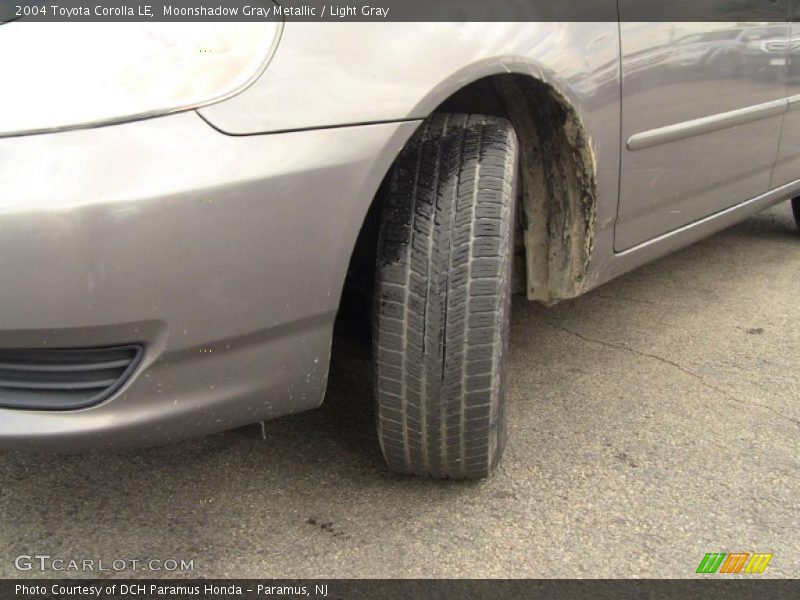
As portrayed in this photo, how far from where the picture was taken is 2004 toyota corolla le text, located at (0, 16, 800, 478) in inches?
48.4

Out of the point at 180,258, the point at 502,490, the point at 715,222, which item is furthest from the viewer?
the point at 715,222

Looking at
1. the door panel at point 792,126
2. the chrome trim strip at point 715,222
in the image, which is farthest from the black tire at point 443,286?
the door panel at point 792,126

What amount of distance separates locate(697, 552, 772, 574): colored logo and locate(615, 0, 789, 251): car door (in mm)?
858

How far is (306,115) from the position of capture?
134 cm

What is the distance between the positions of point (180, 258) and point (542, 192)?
114 centimetres

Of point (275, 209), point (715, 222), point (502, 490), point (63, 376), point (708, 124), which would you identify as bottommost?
point (502, 490)

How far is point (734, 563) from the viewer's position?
1620 mm

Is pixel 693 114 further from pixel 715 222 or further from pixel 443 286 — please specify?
pixel 443 286

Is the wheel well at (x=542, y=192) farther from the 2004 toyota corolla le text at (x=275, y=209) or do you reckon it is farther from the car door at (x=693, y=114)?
the car door at (x=693, y=114)

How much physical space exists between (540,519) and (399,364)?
47cm

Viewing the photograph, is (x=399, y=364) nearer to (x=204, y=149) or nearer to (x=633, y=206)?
(x=204, y=149)

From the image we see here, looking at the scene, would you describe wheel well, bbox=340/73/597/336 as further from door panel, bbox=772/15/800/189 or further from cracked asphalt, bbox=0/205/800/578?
door panel, bbox=772/15/800/189

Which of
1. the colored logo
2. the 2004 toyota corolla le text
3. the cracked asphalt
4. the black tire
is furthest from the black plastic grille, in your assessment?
the colored logo

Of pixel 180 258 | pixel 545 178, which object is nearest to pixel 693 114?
pixel 545 178
